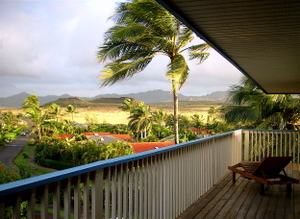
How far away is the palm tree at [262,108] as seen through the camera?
61.2 ft

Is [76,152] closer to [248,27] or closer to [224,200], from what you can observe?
[224,200]

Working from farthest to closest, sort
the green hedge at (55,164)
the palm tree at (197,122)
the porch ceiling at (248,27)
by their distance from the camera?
1. the palm tree at (197,122)
2. the green hedge at (55,164)
3. the porch ceiling at (248,27)

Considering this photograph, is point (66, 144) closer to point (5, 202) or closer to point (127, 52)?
point (127, 52)

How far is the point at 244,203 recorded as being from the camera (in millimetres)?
5340

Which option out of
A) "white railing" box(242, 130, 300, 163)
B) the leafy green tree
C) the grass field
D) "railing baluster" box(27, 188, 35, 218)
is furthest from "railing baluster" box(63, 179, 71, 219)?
the grass field

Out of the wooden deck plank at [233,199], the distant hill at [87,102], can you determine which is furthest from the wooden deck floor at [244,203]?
the distant hill at [87,102]

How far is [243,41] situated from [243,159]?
6.11 m

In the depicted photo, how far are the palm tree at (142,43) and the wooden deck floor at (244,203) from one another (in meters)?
10.9

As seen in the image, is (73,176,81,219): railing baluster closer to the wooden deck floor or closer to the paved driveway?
the wooden deck floor

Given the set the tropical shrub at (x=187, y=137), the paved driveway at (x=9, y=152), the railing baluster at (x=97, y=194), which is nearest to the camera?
the railing baluster at (x=97, y=194)

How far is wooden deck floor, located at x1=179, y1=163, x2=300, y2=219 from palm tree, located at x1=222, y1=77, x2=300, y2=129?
504 inches

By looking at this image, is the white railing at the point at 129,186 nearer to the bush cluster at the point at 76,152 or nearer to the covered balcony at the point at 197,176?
the covered balcony at the point at 197,176

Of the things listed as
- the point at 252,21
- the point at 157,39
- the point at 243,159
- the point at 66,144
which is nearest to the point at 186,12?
the point at 252,21

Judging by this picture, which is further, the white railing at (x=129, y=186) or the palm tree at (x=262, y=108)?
the palm tree at (x=262, y=108)
